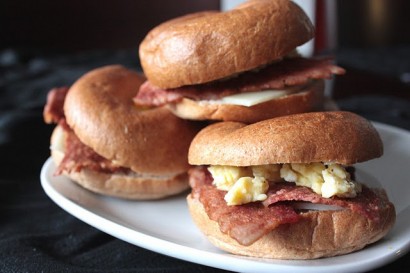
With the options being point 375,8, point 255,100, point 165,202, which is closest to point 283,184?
point 255,100

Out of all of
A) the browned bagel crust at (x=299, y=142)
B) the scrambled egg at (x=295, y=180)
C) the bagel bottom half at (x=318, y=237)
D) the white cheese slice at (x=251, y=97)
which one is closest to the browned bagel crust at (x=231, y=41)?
the white cheese slice at (x=251, y=97)

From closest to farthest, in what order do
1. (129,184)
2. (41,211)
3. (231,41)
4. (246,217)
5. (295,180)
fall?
(246,217) → (295,180) → (231,41) → (129,184) → (41,211)

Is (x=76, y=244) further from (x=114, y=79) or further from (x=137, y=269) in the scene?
(x=114, y=79)

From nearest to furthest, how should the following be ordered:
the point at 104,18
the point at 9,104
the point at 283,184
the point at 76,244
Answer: the point at 283,184 < the point at 76,244 < the point at 9,104 < the point at 104,18

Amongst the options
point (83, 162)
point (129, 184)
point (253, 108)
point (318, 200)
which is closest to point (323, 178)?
point (318, 200)

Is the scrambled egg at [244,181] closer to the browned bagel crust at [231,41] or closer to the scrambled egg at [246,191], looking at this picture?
the scrambled egg at [246,191]

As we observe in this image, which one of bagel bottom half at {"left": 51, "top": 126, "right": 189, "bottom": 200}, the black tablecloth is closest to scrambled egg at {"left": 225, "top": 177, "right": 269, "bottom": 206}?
the black tablecloth

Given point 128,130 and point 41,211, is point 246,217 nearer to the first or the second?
point 128,130
